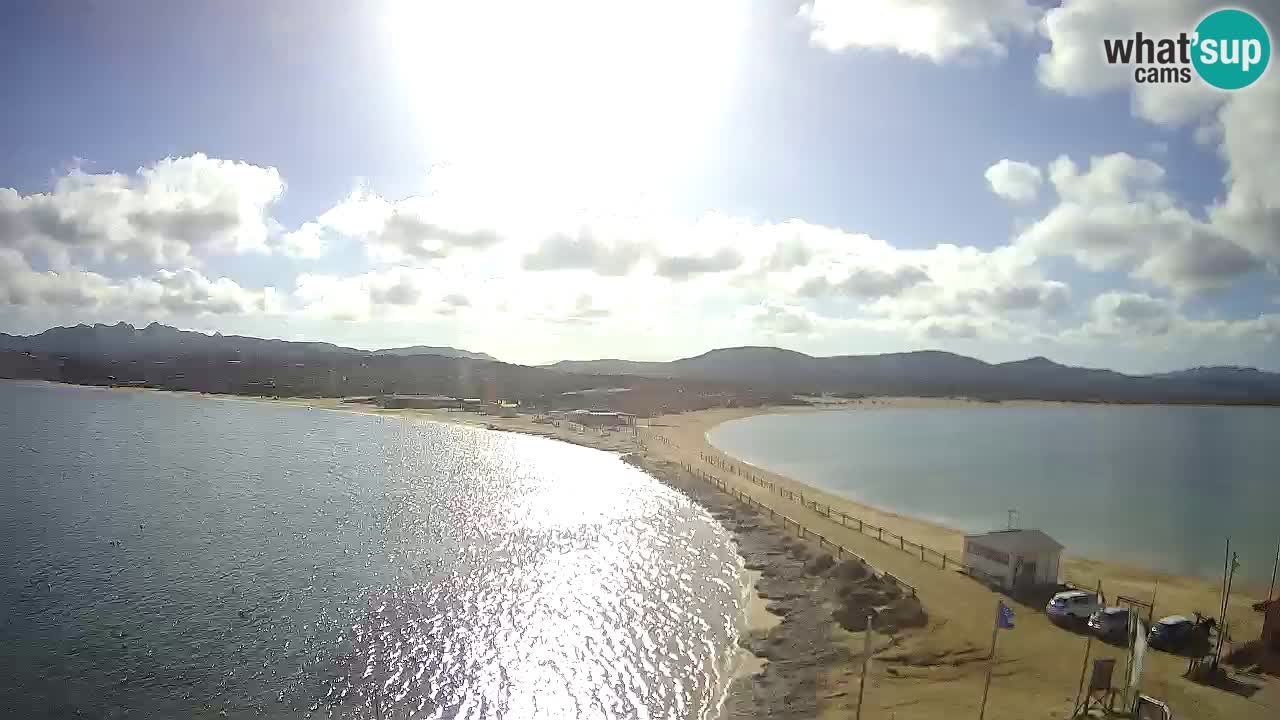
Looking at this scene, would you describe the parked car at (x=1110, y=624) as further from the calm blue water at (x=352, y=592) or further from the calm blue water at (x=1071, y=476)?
the calm blue water at (x=1071, y=476)

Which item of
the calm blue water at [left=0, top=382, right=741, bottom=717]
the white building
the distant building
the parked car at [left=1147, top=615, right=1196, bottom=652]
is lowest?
the calm blue water at [left=0, top=382, right=741, bottom=717]

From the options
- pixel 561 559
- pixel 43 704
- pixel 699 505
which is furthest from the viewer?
pixel 699 505

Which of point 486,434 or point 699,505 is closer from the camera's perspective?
point 699,505

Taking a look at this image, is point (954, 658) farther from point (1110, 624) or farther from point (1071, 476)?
point (1071, 476)

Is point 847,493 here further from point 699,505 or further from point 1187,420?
point 1187,420

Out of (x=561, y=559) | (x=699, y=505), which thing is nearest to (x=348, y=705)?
(x=561, y=559)

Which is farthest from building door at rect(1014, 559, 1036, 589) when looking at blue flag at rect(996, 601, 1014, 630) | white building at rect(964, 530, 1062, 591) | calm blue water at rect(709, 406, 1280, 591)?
calm blue water at rect(709, 406, 1280, 591)

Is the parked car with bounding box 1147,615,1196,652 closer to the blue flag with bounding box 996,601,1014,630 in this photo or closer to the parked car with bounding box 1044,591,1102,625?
→ the parked car with bounding box 1044,591,1102,625

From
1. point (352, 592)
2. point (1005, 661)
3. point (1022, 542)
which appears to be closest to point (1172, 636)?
point (1005, 661)
